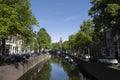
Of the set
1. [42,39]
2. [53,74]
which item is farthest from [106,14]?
[42,39]

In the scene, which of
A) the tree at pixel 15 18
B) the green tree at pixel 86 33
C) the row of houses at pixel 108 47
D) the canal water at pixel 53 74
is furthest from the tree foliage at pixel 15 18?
the row of houses at pixel 108 47

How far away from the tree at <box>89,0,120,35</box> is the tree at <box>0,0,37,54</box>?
450 inches

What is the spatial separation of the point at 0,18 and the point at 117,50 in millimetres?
68099

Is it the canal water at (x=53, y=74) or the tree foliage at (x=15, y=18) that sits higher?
the tree foliage at (x=15, y=18)

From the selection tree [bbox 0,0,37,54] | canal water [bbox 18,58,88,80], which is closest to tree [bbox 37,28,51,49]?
canal water [bbox 18,58,88,80]

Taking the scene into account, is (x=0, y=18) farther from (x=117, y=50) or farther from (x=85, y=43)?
(x=117, y=50)

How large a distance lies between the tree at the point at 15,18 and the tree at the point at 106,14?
450 inches

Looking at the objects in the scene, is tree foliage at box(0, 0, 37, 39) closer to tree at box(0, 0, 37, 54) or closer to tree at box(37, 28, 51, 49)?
tree at box(0, 0, 37, 54)

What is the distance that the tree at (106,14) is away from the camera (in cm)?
2973

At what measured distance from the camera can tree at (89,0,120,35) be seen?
97.6 feet

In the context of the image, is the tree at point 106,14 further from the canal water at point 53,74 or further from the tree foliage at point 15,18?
the canal water at point 53,74

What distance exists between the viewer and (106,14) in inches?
1239

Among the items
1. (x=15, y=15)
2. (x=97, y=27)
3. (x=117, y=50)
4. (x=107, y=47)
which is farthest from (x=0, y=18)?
(x=107, y=47)

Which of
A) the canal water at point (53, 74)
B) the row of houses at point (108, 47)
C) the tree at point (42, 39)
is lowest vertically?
the canal water at point (53, 74)
